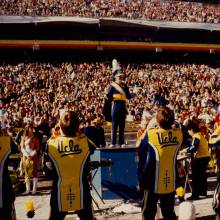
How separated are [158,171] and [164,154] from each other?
202 millimetres

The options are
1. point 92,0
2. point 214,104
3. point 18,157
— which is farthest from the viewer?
point 92,0

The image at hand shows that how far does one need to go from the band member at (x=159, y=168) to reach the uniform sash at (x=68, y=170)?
868 millimetres

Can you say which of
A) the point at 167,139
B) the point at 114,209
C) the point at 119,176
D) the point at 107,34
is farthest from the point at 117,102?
A: the point at 107,34

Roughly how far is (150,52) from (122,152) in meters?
28.9

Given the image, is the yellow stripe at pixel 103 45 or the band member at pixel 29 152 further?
the yellow stripe at pixel 103 45

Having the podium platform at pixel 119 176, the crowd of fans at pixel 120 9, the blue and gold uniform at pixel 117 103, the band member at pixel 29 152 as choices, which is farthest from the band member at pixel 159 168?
the crowd of fans at pixel 120 9

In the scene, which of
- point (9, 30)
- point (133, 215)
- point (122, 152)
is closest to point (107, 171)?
point (122, 152)

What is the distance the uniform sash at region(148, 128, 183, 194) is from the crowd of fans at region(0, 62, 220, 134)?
10.8m

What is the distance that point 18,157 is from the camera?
37.2 feet

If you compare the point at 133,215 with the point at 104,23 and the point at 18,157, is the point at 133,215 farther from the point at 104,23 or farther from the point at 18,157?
the point at 104,23

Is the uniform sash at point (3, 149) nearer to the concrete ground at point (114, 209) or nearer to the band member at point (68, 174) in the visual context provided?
the band member at point (68, 174)

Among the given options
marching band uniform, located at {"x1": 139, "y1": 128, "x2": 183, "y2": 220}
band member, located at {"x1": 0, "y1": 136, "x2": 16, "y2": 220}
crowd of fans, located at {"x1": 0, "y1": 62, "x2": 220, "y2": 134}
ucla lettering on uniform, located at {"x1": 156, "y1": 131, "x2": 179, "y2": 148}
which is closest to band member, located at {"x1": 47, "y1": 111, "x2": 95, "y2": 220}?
band member, located at {"x1": 0, "y1": 136, "x2": 16, "y2": 220}

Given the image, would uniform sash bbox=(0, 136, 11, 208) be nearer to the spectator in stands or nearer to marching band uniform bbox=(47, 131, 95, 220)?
marching band uniform bbox=(47, 131, 95, 220)

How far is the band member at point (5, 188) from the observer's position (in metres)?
5.22
